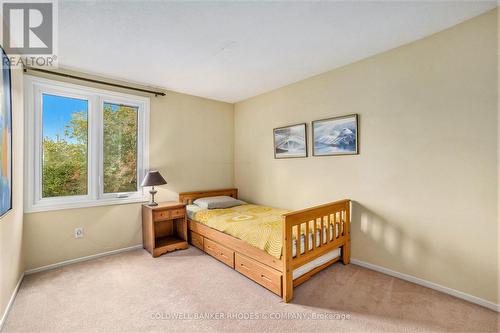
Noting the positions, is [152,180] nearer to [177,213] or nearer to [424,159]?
[177,213]

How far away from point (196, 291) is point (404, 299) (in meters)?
1.92

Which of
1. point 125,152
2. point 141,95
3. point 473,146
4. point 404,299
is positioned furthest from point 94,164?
point 473,146

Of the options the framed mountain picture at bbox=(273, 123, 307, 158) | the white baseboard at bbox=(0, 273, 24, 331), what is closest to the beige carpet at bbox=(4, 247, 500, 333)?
the white baseboard at bbox=(0, 273, 24, 331)

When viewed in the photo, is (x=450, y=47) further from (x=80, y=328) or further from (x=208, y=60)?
(x=80, y=328)

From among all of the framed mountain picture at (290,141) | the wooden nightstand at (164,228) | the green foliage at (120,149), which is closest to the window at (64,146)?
→ the green foliage at (120,149)

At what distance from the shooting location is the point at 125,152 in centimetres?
345

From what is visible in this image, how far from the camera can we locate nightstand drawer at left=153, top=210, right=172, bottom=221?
3221 millimetres

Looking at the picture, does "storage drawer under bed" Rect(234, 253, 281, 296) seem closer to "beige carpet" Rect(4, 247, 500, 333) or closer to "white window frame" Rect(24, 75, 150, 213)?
"beige carpet" Rect(4, 247, 500, 333)

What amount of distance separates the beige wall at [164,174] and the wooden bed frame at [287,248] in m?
1.05

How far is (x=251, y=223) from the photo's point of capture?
9.19 ft

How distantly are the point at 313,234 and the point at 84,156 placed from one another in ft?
9.94

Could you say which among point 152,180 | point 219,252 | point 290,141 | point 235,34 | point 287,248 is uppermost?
point 235,34

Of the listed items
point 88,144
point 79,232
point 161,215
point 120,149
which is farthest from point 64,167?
point 161,215

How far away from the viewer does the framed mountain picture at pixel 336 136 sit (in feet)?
9.33
